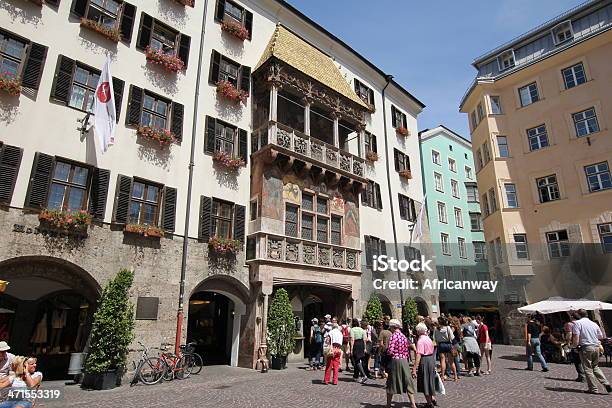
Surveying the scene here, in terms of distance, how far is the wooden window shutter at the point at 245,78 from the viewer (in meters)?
19.8

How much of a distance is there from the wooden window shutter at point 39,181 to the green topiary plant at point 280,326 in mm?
9430

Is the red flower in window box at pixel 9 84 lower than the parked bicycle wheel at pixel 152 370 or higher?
higher

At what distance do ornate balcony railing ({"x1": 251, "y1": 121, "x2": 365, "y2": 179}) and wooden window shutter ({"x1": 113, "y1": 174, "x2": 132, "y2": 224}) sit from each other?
6235mm

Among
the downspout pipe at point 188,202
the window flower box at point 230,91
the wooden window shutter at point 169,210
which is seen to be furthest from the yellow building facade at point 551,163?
the wooden window shutter at point 169,210

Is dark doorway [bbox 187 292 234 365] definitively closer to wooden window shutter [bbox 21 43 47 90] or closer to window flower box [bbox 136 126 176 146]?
window flower box [bbox 136 126 176 146]

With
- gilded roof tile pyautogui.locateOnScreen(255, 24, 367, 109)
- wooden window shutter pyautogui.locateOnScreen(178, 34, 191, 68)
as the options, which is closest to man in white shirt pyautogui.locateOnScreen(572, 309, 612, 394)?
gilded roof tile pyautogui.locateOnScreen(255, 24, 367, 109)

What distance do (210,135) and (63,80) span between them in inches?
228

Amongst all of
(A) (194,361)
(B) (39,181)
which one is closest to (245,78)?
(B) (39,181)

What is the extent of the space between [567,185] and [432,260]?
1000 cm

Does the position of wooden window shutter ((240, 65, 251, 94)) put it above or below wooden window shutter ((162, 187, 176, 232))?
above

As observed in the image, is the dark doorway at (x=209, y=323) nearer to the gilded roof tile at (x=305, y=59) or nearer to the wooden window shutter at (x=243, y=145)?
the wooden window shutter at (x=243, y=145)

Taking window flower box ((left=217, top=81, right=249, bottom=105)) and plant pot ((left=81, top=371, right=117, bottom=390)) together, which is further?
window flower box ((left=217, top=81, right=249, bottom=105))

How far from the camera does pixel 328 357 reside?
12.7 meters

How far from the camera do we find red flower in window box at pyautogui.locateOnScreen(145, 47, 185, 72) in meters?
16.3
